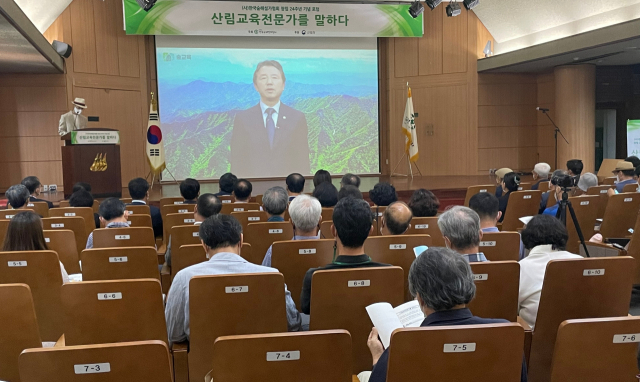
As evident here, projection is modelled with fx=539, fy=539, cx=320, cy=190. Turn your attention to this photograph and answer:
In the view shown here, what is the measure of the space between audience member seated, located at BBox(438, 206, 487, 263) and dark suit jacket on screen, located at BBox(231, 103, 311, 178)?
31.2ft

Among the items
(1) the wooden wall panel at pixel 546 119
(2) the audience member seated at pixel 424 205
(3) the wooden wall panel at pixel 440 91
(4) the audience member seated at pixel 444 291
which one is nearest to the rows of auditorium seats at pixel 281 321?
(4) the audience member seated at pixel 444 291

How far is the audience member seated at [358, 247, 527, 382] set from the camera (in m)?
1.63

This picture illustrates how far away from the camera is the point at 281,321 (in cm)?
227

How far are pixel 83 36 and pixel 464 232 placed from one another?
33.4 ft

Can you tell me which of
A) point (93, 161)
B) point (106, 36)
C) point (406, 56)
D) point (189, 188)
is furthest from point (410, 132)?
point (189, 188)

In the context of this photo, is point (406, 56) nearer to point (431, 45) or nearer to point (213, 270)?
point (431, 45)

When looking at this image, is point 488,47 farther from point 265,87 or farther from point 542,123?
point 265,87

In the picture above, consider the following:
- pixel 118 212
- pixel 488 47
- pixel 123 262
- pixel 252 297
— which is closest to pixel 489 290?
pixel 252 297

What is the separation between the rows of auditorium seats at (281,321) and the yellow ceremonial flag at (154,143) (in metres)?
6.94

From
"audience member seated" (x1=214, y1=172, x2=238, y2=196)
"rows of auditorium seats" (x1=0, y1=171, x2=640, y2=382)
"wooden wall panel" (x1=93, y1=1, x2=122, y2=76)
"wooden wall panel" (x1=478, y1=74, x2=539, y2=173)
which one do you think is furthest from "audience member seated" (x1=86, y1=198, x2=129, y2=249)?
"wooden wall panel" (x1=478, y1=74, x2=539, y2=173)

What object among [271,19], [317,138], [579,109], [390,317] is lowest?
[390,317]

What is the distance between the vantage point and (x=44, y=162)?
35.2ft

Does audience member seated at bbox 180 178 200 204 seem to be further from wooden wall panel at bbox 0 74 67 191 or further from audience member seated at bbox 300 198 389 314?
wooden wall panel at bbox 0 74 67 191

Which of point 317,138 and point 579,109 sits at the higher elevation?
point 579,109
